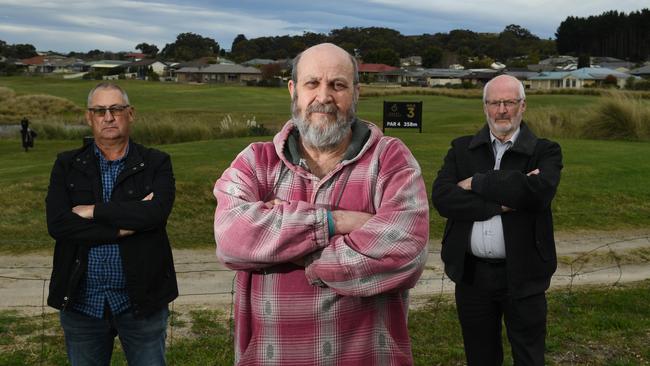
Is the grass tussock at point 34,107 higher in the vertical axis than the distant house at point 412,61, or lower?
lower

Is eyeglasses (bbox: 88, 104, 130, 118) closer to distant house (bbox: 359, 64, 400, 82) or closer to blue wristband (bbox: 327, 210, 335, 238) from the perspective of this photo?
blue wristband (bbox: 327, 210, 335, 238)

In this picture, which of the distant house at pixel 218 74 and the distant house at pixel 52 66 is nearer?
the distant house at pixel 218 74

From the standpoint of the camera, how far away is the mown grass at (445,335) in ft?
17.7

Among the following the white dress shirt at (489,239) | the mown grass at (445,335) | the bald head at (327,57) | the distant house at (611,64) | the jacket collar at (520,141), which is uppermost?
the distant house at (611,64)

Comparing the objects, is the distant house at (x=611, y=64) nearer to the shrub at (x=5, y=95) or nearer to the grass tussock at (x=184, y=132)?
the shrub at (x=5, y=95)

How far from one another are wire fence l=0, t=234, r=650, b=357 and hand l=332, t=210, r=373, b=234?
12.4 ft

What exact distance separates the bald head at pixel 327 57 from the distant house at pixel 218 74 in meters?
106

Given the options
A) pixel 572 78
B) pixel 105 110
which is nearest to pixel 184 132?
pixel 105 110

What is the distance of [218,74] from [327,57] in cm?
11043

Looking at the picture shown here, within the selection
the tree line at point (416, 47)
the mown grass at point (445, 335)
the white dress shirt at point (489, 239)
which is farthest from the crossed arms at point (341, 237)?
the tree line at point (416, 47)

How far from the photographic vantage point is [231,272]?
353 inches

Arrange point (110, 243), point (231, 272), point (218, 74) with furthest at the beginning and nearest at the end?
point (218, 74) → point (231, 272) → point (110, 243)

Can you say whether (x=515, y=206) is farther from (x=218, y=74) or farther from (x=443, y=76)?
(x=443, y=76)

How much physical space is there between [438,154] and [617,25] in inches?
5891
